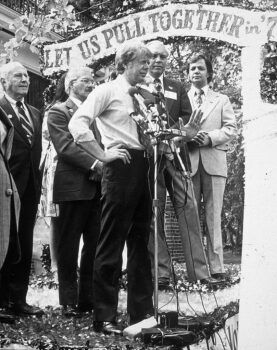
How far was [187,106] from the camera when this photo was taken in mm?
4441

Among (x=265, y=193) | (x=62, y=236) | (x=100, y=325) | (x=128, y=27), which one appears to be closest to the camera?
(x=100, y=325)

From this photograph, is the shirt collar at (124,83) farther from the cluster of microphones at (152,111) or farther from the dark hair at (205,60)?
the dark hair at (205,60)

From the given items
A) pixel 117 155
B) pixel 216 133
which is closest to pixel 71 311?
pixel 117 155

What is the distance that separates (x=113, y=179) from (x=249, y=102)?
115 centimetres

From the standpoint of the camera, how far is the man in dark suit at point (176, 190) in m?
4.17

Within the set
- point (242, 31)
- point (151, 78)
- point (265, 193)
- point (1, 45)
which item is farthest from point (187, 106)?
point (1, 45)

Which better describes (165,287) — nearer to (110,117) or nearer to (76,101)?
(110,117)

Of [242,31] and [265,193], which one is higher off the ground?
[242,31]

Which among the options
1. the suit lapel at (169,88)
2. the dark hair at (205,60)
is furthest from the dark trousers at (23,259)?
the dark hair at (205,60)

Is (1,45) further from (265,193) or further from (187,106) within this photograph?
(265,193)

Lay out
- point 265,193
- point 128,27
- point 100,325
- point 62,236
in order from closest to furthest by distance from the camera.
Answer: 1. point 100,325
2. point 265,193
3. point 62,236
4. point 128,27

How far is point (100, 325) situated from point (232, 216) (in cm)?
106

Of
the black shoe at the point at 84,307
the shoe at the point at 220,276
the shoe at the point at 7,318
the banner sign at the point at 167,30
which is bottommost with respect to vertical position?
the shoe at the point at 7,318

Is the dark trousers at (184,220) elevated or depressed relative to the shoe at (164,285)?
elevated
